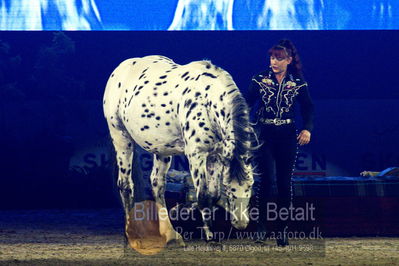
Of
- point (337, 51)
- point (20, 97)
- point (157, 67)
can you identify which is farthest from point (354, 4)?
point (20, 97)

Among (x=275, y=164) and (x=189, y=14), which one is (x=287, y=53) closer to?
(x=275, y=164)

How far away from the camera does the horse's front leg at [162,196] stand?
6391 mm

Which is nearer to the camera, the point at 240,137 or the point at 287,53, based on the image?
the point at 240,137

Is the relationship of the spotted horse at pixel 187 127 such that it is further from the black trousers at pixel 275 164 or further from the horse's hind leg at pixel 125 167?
the black trousers at pixel 275 164

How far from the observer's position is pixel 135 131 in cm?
653

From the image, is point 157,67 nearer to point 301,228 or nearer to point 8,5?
point 301,228

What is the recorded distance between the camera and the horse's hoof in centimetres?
627

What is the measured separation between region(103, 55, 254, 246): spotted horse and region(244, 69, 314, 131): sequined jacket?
0.32 m

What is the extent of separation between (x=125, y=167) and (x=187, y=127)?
3.52 feet

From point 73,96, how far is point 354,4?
393 cm

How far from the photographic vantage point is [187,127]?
19.4ft

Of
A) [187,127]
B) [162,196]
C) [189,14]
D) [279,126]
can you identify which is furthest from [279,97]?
[189,14]

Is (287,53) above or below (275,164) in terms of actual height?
above

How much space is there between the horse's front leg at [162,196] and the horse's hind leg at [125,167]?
26cm
